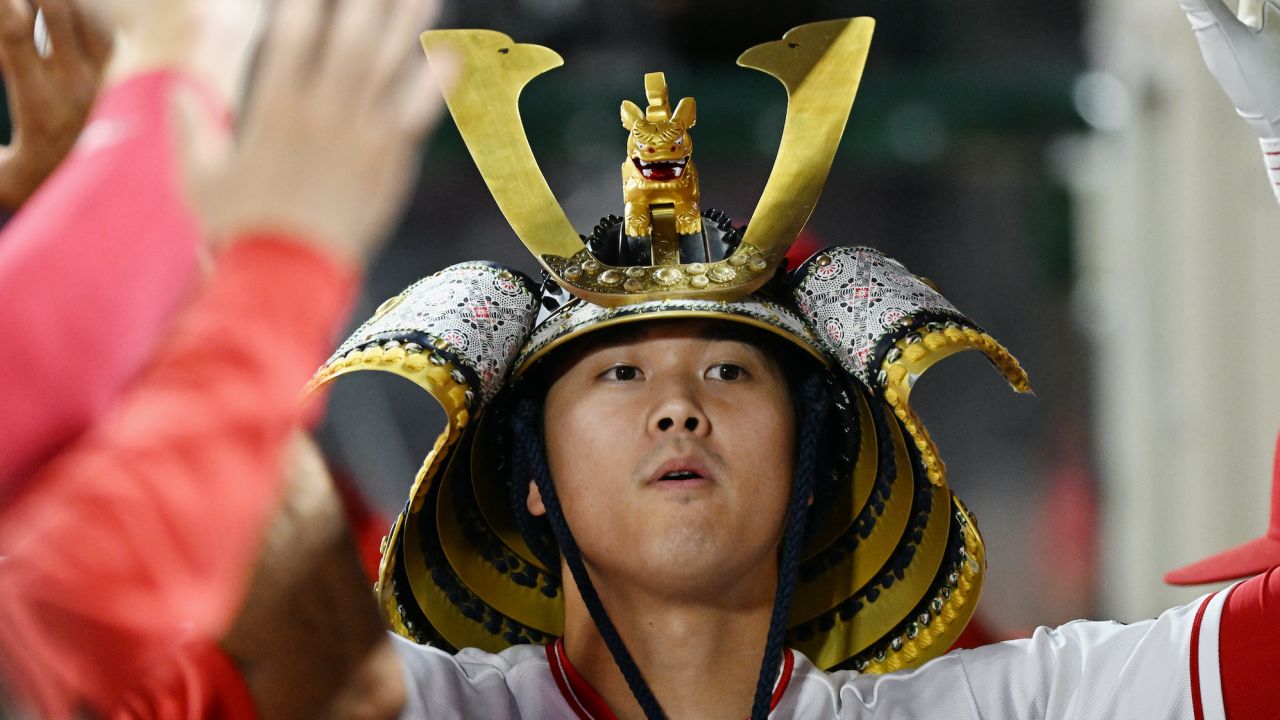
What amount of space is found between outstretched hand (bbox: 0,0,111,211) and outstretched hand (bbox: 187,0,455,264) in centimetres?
55

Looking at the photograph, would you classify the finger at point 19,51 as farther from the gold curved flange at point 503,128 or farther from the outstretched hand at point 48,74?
the gold curved flange at point 503,128

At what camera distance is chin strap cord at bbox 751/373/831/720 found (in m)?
2.11

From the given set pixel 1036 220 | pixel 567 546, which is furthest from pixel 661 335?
pixel 1036 220

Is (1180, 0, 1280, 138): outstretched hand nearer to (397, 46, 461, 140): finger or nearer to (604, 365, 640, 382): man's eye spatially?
(604, 365, 640, 382): man's eye

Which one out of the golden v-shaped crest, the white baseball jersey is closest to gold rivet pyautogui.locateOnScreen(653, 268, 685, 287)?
the golden v-shaped crest

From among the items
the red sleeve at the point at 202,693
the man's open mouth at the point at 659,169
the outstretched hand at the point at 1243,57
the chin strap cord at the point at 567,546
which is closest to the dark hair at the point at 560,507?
the chin strap cord at the point at 567,546

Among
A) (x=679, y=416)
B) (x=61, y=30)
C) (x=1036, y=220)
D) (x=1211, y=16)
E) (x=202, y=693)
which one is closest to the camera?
(x=202, y=693)

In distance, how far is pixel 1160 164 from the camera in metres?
6.93

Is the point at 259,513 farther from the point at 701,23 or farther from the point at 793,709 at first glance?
the point at 701,23

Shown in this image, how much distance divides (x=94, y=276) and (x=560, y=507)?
1275 mm

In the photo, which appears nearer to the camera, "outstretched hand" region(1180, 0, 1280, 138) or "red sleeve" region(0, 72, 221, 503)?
"red sleeve" region(0, 72, 221, 503)

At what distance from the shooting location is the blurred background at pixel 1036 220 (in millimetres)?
6551

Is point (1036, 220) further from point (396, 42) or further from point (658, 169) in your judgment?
point (396, 42)

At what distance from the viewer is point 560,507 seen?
7.30ft
